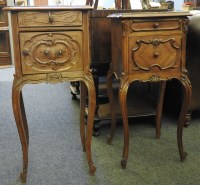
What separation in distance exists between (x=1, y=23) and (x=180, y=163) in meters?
3.67

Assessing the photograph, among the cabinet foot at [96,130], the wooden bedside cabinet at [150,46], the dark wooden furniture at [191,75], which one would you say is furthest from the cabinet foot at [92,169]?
the dark wooden furniture at [191,75]

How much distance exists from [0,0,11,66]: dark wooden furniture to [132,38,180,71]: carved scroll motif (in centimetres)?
342

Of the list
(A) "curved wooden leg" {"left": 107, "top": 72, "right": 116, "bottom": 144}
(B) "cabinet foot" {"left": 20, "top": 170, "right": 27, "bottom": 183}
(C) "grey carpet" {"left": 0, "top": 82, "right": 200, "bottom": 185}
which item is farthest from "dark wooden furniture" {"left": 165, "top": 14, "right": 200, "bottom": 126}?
(B) "cabinet foot" {"left": 20, "top": 170, "right": 27, "bottom": 183}

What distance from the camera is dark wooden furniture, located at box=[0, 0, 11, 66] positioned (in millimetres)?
4258

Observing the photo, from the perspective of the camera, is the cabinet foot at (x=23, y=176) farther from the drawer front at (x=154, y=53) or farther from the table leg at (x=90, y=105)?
the drawer front at (x=154, y=53)

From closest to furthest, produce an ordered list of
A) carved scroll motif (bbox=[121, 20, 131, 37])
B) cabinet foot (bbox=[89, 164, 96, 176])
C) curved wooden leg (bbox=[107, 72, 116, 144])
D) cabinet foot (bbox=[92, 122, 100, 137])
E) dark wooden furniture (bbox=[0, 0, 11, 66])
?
carved scroll motif (bbox=[121, 20, 131, 37])
cabinet foot (bbox=[89, 164, 96, 176])
curved wooden leg (bbox=[107, 72, 116, 144])
cabinet foot (bbox=[92, 122, 100, 137])
dark wooden furniture (bbox=[0, 0, 11, 66])

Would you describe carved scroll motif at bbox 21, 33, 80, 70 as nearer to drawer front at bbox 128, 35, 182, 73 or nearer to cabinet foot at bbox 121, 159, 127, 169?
drawer front at bbox 128, 35, 182, 73

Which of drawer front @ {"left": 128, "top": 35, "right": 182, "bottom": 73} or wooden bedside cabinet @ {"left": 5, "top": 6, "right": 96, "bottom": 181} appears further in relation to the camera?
drawer front @ {"left": 128, "top": 35, "right": 182, "bottom": 73}

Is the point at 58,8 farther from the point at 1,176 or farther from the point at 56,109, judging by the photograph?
the point at 56,109

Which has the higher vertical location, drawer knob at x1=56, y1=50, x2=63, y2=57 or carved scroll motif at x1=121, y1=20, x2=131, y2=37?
carved scroll motif at x1=121, y1=20, x2=131, y2=37

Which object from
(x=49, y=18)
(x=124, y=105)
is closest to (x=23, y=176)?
Result: (x=124, y=105)

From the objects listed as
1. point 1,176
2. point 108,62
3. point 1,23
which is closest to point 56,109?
point 108,62

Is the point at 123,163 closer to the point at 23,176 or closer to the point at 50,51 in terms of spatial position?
the point at 23,176

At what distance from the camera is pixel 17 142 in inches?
70.6
